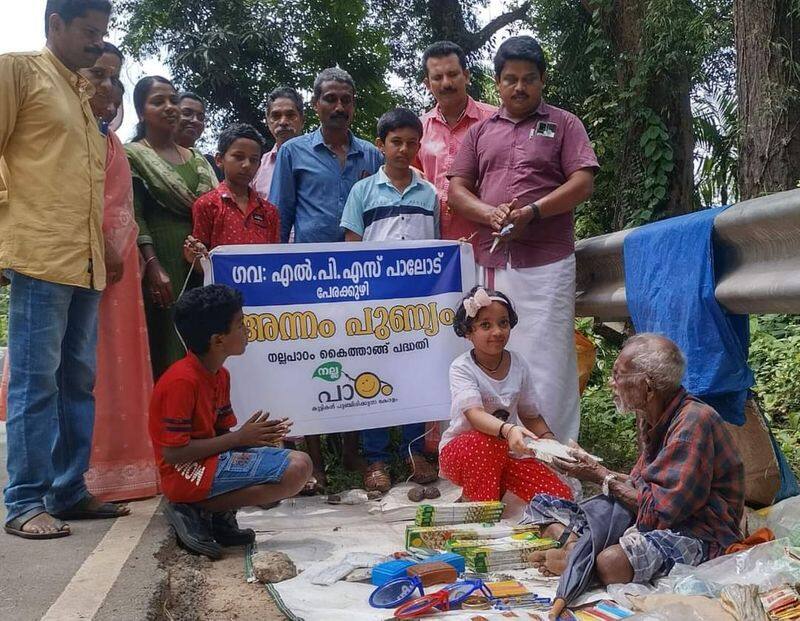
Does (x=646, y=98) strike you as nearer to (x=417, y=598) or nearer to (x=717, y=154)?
(x=717, y=154)

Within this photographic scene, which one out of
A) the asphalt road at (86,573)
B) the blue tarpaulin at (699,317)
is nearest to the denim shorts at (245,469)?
the asphalt road at (86,573)

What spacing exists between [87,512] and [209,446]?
66 centimetres

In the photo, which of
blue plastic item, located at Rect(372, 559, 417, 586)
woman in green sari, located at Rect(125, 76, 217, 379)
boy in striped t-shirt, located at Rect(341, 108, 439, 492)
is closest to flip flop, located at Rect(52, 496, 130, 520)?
woman in green sari, located at Rect(125, 76, 217, 379)

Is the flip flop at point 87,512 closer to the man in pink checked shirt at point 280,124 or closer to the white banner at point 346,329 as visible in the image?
the white banner at point 346,329

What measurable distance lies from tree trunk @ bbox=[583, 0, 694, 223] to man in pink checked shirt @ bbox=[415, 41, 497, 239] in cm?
610

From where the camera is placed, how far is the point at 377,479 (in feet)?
14.9

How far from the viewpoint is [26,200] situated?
3369 millimetres

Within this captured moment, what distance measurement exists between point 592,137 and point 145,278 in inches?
342

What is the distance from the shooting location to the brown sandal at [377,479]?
4523 millimetres

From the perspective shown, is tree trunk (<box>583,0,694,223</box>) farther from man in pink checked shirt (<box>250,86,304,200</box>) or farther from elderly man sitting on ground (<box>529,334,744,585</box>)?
elderly man sitting on ground (<box>529,334,744,585</box>)

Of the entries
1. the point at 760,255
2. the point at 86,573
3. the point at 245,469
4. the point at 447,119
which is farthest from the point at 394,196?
the point at 86,573

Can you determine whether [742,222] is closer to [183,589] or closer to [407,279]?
[407,279]

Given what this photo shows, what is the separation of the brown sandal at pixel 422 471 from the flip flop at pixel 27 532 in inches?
76.5

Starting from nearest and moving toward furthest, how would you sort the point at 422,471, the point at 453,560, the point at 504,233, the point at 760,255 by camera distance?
the point at 453,560 → the point at 760,255 → the point at 504,233 → the point at 422,471
